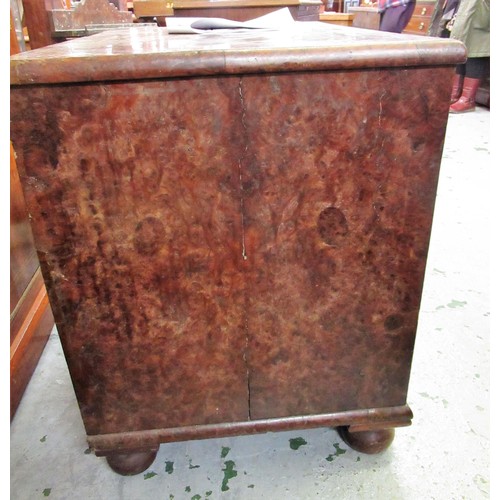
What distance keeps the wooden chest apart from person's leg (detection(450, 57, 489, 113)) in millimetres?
3426

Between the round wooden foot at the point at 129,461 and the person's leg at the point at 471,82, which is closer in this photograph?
the round wooden foot at the point at 129,461

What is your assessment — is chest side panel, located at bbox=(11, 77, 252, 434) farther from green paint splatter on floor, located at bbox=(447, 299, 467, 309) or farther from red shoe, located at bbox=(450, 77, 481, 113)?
red shoe, located at bbox=(450, 77, 481, 113)

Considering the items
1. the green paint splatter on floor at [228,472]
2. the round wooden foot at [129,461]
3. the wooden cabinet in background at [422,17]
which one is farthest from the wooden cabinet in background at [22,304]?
the wooden cabinet in background at [422,17]

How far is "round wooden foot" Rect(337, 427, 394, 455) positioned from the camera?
36.6 inches

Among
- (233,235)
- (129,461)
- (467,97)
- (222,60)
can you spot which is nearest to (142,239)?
(233,235)

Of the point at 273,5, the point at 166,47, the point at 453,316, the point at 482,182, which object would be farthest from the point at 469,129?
the point at 166,47

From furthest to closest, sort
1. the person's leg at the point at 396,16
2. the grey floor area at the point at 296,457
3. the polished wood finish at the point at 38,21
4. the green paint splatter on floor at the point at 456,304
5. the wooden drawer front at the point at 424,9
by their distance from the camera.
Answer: the wooden drawer front at the point at 424,9
the person's leg at the point at 396,16
the polished wood finish at the point at 38,21
the green paint splatter on floor at the point at 456,304
the grey floor area at the point at 296,457

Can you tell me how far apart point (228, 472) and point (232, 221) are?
1.77 ft

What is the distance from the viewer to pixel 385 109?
0.66 m

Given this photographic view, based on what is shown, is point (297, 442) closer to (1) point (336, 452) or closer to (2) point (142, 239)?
(1) point (336, 452)

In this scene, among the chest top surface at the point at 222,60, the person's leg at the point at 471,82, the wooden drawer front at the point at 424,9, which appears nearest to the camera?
the chest top surface at the point at 222,60

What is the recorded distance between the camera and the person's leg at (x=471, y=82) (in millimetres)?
3691

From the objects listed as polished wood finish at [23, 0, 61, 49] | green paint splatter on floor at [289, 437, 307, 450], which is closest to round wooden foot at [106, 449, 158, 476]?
green paint splatter on floor at [289, 437, 307, 450]

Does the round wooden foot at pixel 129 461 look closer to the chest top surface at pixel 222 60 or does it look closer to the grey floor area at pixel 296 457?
the grey floor area at pixel 296 457
